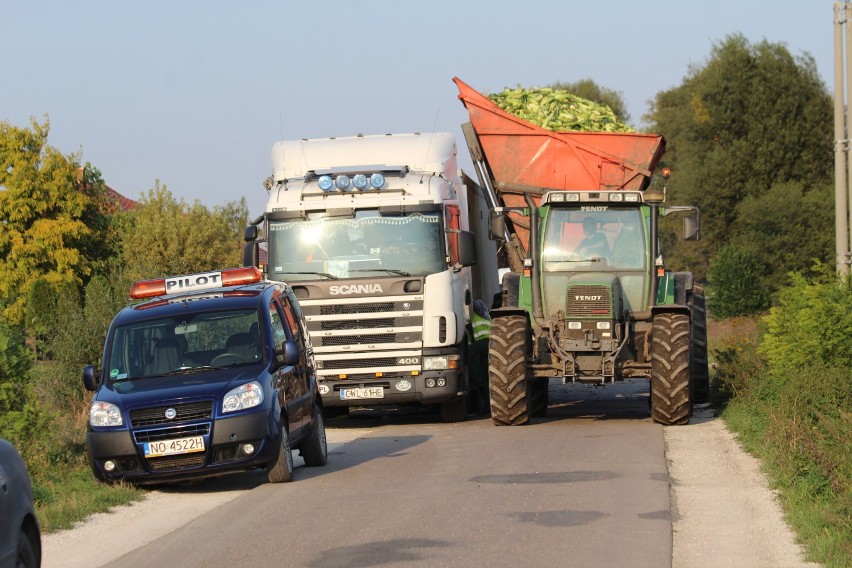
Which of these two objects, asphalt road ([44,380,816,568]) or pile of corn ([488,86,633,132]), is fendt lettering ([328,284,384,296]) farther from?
pile of corn ([488,86,633,132])

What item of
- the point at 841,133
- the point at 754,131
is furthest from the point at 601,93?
the point at 841,133

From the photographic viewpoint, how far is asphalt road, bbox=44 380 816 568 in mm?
9016

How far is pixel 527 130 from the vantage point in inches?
787

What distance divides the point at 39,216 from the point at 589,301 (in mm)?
41255

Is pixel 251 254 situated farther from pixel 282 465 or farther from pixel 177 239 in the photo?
pixel 177 239

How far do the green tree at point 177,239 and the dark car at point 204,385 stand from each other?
103 feet

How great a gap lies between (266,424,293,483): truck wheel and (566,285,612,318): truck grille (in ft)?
18.7

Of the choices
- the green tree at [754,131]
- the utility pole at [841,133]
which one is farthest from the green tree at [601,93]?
the utility pole at [841,133]

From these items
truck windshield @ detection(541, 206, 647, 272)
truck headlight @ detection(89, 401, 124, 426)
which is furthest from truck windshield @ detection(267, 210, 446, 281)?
truck headlight @ detection(89, 401, 124, 426)

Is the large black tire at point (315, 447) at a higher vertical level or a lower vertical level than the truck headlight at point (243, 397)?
lower

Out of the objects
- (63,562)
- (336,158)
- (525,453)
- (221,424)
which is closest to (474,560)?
(63,562)

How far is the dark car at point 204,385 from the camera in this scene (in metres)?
12.4

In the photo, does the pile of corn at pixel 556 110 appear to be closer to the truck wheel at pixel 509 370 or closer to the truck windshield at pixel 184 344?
the truck wheel at pixel 509 370

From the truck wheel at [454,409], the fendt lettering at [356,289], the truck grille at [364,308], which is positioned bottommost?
the truck wheel at [454,409]
